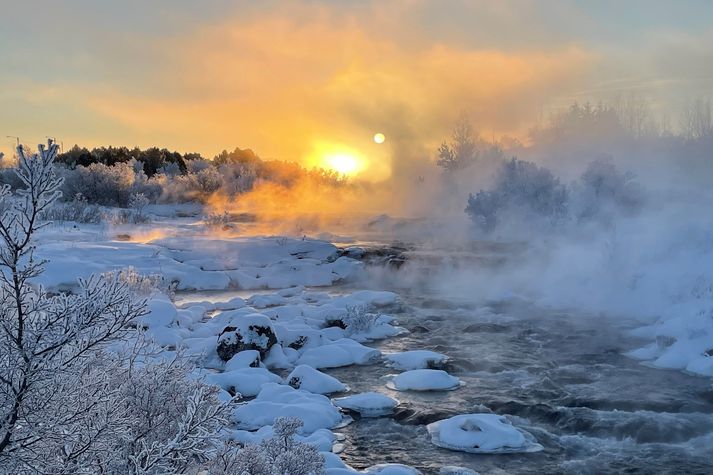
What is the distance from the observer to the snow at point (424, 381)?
10250 mm

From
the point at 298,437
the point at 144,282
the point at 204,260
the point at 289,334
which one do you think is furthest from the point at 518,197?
the point at 298,437

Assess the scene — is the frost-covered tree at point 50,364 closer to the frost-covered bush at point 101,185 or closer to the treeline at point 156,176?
the treeline at point 156,176

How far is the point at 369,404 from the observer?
9.20 m

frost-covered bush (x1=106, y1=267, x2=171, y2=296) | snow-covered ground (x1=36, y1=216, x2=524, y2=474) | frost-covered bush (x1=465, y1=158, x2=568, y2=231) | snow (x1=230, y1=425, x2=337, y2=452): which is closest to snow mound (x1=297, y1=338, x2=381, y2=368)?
snow-covered ground (x1=36, y1=216, x2=524, y2=474)

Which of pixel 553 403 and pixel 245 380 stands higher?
pixel 245 380

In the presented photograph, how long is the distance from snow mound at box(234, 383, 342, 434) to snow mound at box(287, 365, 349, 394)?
643 millimetres

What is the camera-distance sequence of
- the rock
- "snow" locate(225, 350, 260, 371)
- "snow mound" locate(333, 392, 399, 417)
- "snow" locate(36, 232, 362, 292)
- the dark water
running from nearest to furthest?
the dark water < "snow mound" locate(333, 392, 399, 417) < "snow" locate(225, 350, 260, 371) < the rock < "snow" locate(36, 232, 362, 292)

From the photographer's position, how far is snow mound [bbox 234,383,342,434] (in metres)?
8.20

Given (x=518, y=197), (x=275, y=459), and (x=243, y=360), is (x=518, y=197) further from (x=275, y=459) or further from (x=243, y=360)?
(x=275, y=459)

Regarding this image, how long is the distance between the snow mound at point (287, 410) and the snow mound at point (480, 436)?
143 cm

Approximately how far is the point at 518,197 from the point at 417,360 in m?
22.8

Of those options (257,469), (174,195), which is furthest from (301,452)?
(174,195)

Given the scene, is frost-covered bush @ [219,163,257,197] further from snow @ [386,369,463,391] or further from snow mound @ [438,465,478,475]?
snow mound @ [438,465,478,475]

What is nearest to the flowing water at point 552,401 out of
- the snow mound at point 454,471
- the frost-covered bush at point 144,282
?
the snow mound at point 454,471
